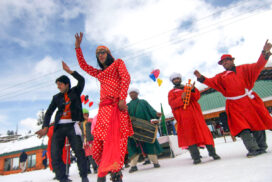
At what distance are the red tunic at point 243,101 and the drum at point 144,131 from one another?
4.54 ft

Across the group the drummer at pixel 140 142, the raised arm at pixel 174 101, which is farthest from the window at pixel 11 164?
the raised arm at pixel 174 101

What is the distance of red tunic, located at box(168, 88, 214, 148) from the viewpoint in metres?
2.95

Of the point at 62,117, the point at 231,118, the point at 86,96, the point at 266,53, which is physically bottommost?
the point at 231,118

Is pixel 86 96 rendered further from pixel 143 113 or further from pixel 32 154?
pixel 32 154

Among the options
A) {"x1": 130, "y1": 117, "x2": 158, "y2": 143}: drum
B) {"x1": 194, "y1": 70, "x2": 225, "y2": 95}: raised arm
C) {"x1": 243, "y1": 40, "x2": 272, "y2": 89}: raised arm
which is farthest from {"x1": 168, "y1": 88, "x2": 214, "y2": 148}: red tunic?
{"x1": 243, "y1": 40, "x2": 272, "y2": 89}: raised arm

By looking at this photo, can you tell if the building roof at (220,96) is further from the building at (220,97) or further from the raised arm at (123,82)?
the raised arm at (123,82)

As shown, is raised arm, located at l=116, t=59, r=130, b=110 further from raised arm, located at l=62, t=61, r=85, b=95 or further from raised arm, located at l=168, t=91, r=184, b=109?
raised arm, located at l=168, t=91, r=184, b=109

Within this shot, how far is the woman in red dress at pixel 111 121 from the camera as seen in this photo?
1.62 metres

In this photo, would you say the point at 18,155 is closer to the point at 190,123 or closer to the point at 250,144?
the point at 190,123

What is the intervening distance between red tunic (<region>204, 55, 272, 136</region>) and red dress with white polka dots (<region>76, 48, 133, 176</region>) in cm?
167

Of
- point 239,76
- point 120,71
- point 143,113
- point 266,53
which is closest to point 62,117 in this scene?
point 120,71

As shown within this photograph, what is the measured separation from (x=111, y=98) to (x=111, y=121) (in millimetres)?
256

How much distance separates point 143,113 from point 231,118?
1.84 metres

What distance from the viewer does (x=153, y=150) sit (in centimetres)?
354
